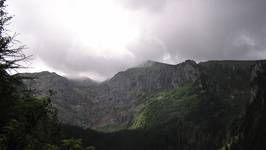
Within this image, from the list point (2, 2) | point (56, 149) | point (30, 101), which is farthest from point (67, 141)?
point (2, 2)

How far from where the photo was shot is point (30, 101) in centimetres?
1802

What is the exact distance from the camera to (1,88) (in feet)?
54.6

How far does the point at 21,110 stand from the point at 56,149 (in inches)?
210

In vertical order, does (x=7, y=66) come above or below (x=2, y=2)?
below

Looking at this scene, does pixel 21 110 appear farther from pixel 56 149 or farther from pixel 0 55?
pixel 56 149

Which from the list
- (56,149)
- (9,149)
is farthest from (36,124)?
(56,149)

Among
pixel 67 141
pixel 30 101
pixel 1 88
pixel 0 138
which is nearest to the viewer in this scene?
pixel 0 138

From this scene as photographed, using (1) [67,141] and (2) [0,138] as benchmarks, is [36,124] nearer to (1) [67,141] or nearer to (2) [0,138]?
(2) [0,138]

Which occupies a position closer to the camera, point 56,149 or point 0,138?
point 0,138

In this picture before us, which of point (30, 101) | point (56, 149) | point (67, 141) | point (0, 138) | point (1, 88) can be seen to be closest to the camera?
point (0, 138)

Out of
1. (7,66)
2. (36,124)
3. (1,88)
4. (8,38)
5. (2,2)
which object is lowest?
(36,124)

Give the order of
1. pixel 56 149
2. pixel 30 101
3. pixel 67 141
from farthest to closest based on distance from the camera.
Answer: pixel 56 149 → pixel 67 141 → pixel 30 101

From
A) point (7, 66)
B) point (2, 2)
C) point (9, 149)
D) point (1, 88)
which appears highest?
point (2, 2)

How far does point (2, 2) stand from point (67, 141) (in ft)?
25.3
